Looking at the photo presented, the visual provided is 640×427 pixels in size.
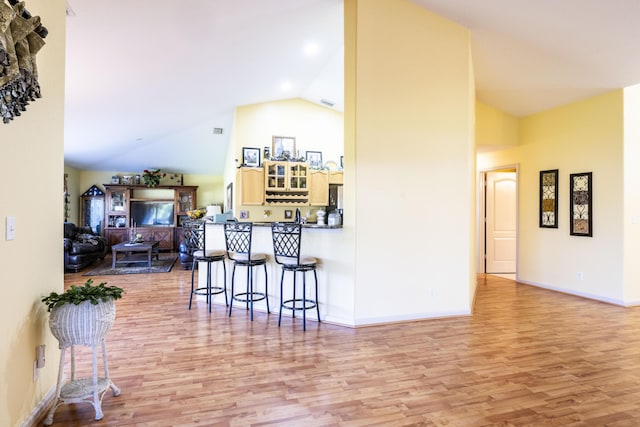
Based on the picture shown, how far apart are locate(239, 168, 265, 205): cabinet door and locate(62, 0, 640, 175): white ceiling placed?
1.31 meters

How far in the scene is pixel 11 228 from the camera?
5.59 feet

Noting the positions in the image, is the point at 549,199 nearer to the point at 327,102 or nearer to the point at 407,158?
the point at 407,158

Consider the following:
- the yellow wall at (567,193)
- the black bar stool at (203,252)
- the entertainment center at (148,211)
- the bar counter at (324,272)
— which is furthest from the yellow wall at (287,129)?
the entertainment center at (148,211)

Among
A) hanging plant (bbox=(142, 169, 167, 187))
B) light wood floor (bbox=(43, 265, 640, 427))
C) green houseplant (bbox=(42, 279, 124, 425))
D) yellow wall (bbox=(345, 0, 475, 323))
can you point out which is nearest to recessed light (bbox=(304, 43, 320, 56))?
yellow wall (bbox=(345, 0, 475, 323))

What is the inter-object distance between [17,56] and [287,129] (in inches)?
223

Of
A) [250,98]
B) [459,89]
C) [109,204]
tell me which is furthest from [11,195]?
[109,204]

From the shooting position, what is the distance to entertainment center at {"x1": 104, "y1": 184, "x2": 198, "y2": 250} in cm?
972

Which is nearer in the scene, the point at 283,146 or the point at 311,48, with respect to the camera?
the point at 311,48

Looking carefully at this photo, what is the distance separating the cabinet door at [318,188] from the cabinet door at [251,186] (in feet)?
3.15

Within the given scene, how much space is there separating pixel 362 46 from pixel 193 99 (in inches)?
131

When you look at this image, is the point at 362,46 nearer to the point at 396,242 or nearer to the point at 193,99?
the point at 396,242

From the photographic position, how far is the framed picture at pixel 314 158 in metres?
6.94

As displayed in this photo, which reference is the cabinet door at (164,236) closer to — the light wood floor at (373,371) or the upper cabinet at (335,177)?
the upper cabinet at (335,177)

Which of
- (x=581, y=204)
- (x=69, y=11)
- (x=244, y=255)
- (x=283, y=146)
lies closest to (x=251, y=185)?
(x=283, y=146)
